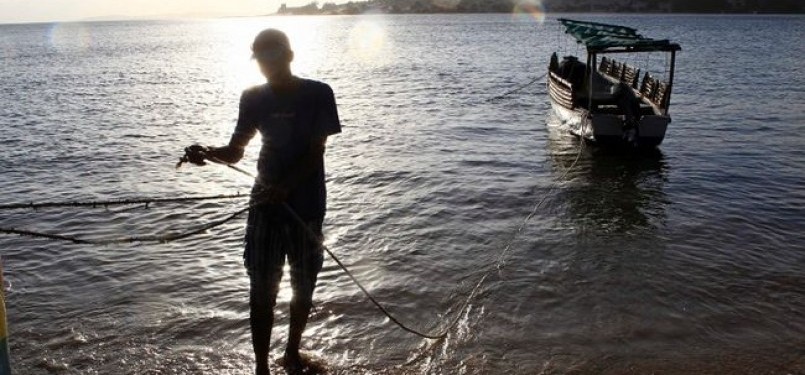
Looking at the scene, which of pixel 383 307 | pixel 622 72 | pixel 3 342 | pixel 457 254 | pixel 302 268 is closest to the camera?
pixel 3 342

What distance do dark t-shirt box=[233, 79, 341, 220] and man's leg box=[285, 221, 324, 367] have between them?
18cm

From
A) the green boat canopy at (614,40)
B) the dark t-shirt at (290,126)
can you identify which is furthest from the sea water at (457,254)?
the green boat canopy at (614,40)

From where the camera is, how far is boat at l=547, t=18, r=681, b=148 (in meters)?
15.8

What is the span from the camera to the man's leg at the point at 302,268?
184 inches

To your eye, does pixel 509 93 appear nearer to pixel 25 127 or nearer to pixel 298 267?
pixel 25 127

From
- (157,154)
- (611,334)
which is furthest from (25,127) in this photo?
(611,334)

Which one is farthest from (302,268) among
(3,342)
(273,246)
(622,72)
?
(622,72)

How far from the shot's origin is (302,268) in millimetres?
4816

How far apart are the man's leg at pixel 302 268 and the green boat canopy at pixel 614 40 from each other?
1405 cm

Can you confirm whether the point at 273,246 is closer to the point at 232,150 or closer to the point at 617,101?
the point at 232,150

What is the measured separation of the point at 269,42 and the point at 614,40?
614 inches

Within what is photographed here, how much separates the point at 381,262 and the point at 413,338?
2.42 m

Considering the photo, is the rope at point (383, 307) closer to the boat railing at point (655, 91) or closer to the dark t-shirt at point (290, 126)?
the dark t-shirt at point (290, 126)

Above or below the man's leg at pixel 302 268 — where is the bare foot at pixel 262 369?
below
